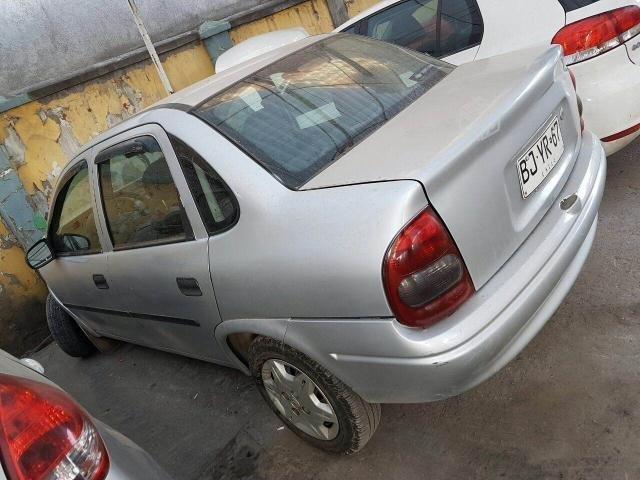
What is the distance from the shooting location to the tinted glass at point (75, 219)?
2.82 meters

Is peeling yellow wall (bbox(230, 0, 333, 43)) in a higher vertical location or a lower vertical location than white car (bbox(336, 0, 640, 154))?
higher

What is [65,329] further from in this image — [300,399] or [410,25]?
[410,25]

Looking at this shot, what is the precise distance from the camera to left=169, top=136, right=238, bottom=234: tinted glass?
1920 millimetres

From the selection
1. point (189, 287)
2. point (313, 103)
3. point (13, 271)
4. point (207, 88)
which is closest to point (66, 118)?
point (13, 271)

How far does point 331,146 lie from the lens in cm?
192

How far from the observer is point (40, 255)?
10.8 ft

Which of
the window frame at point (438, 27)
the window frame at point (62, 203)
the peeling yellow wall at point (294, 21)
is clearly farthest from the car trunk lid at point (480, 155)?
the peeling yellow wall at point (294, 21)

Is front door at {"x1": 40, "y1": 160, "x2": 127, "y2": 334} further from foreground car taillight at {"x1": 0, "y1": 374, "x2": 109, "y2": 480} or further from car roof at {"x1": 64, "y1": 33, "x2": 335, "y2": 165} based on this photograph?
foreground car taillight at {"x1": 0, "y1": 374, "x2": 109, "y2": 480}

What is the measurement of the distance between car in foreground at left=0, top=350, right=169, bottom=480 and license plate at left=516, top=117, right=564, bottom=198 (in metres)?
1.56

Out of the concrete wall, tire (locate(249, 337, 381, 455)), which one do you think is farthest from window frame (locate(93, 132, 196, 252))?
the concrete wall

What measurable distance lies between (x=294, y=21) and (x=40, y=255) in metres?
6.05

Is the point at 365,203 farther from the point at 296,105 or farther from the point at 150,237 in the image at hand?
the point at 150,237

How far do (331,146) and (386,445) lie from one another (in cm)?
130

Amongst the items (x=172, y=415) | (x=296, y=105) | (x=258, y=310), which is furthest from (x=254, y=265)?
(x=172, y=415)
